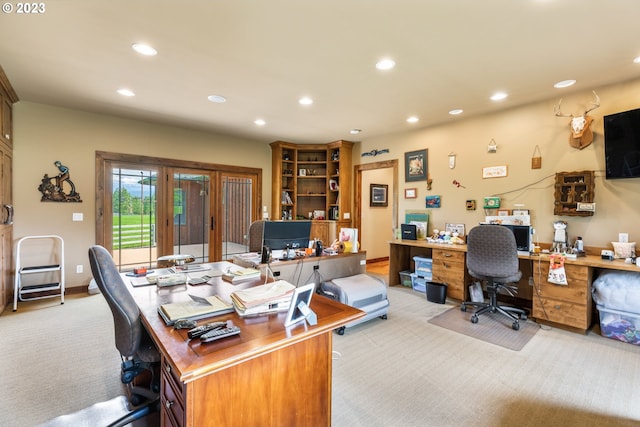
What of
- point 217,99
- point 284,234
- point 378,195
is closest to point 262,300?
point 284,234

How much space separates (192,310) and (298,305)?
1.79 ft

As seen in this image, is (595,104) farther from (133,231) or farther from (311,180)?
(133,231)

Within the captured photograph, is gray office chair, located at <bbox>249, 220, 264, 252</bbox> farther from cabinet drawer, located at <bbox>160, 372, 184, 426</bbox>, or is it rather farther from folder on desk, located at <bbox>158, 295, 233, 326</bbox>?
cabinet drawer, located at <bbox>160, 372, 184, 426</bbox>

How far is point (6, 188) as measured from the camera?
3586 mm

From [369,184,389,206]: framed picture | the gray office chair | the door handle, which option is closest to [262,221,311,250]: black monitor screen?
the gray office chair

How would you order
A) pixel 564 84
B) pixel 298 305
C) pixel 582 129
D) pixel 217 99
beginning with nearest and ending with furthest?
pixel 298 305
pixel 564 84
pixel 582 129
pixel 217 99

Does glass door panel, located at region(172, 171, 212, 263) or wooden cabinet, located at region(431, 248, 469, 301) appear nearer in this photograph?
wooden cabinet, located at region(431, 248, 469, 301)

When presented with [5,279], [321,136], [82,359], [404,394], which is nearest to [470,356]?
[404,394]

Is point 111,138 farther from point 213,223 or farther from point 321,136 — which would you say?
point 321,136

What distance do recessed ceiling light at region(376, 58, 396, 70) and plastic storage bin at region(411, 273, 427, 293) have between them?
10.2 ft

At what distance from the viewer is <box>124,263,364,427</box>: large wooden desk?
1.06 m

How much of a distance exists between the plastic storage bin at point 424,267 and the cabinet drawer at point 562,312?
139cm

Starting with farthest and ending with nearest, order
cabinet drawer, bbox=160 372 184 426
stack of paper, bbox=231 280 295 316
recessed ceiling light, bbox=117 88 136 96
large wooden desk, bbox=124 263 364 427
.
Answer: recessed ceiling light, bbox=117 88 136 96, stack of paper, bbox=231 280 295 316, cabinet drawer, bbox=160 372 184 426, large wooden desk, bbox=124 263 364 427

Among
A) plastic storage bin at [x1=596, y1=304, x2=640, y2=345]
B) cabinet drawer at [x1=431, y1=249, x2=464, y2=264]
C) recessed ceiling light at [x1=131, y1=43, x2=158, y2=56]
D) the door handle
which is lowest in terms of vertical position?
plastic storage bin at [x1=596, y1=304, x2=640, y2=345]
